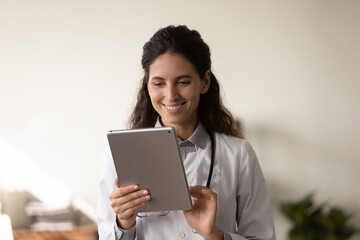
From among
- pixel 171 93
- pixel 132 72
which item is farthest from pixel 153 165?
pixel 132 72

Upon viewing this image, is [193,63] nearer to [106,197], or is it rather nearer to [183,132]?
[183,132]

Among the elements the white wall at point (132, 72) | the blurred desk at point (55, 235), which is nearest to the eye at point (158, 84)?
the white wall at point (132, 72)

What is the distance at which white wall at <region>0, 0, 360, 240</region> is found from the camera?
13.8 feet

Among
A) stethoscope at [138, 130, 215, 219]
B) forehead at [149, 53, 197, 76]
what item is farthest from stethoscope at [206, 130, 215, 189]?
forehead at [149, 53, 197, 76]

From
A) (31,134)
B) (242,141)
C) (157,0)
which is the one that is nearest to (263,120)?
(157,0)

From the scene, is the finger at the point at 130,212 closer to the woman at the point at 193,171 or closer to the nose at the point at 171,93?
the woman at the point at 193,171

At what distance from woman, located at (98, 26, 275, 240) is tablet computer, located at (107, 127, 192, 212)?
0.03 meters

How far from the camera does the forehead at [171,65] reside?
56.0 inches

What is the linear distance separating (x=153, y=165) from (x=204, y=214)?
7.3 inches

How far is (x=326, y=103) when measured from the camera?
14.2ft

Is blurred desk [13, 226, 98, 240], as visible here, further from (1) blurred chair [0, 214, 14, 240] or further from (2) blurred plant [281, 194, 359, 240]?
(2) blurred plant [281, 194, 359, 240]

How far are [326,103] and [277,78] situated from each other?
471 mm

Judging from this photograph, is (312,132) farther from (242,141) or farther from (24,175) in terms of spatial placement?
(242,141)

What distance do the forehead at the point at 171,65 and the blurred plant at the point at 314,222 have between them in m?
2.98
